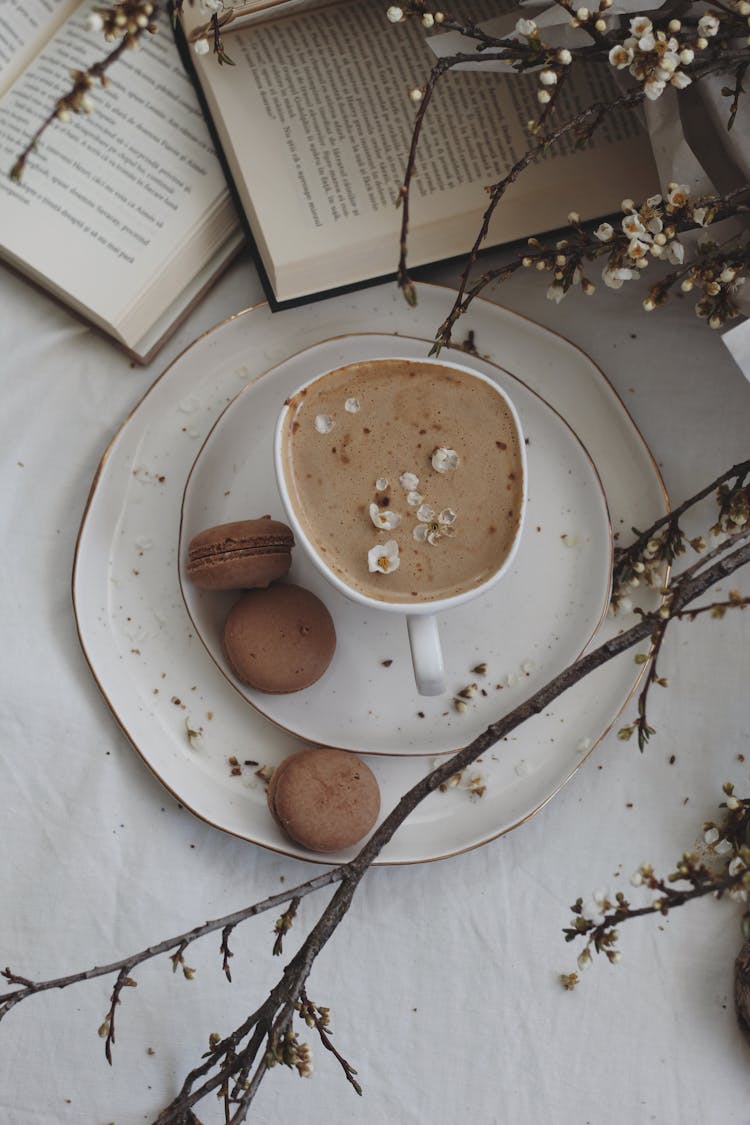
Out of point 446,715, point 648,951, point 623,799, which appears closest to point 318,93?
point 446,715

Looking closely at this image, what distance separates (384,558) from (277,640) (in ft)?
0.48

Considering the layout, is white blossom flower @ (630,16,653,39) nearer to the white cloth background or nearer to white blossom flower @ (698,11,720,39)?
white blossom flower @ (698,11,720,39)

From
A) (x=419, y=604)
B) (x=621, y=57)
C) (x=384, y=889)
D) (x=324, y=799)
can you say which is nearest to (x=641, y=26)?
(x=621, y=57)

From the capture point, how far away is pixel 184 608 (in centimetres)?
98

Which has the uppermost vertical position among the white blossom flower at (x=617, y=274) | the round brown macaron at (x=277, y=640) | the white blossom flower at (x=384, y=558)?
the white blossom flower at (x=617, y=274)

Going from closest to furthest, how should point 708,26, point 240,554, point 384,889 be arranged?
1. point 708,26
2. point 240,554
3. point 384,889

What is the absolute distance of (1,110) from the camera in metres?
1.00

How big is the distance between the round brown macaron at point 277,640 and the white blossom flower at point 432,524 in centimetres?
15

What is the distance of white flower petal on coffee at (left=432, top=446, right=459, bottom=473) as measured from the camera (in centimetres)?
86

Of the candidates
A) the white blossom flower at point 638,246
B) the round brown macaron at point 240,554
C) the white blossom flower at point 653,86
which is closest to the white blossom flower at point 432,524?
the round brown macaron at point 240,554

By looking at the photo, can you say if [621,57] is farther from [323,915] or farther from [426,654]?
[323,915]

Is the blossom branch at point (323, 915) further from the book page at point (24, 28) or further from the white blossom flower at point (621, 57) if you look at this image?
the book page at point (24, 28)

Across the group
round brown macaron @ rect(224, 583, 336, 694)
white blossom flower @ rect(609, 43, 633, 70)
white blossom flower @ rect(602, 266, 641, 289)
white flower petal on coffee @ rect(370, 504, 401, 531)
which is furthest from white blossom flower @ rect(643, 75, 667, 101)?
round brown macaron @ rect(224, 583, 336, 694)

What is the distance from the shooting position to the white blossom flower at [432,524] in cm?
86
